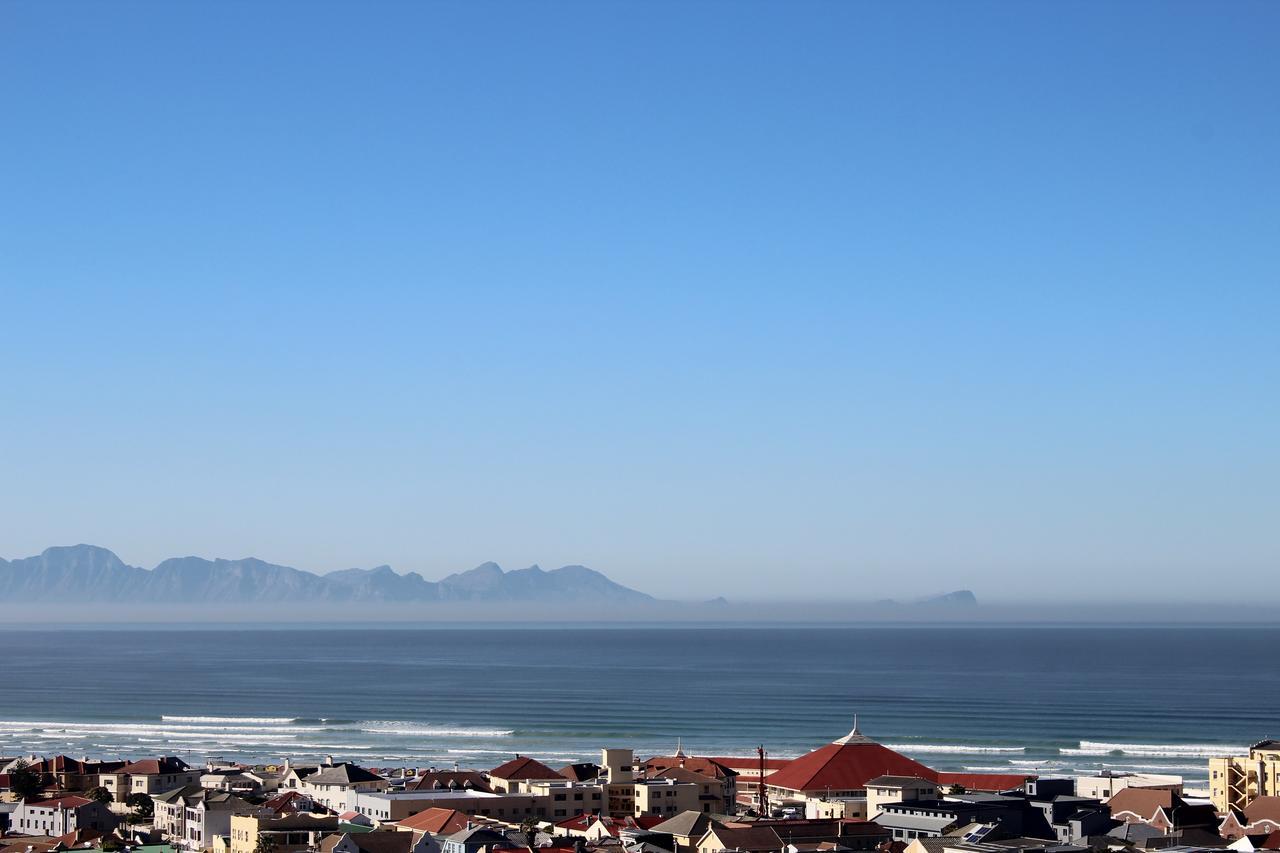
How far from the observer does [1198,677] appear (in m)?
178

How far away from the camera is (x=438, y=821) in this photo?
60812mm

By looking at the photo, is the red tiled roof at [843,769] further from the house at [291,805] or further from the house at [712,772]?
the house at [291,805]

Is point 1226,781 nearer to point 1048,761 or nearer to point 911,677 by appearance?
point 1048,761

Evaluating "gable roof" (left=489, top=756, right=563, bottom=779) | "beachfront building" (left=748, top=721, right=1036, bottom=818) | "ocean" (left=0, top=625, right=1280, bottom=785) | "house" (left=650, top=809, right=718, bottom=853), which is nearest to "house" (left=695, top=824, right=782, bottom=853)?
"house" (left=650, top=809, right=718, bottom=853)

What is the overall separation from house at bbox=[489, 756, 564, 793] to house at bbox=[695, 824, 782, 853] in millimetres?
16735

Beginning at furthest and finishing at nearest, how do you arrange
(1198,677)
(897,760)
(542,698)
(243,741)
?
(1198,677) → (542,698) → (243,741) → (897,760)

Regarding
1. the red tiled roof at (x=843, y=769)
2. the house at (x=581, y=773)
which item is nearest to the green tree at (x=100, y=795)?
the house at (x=581, y=773)

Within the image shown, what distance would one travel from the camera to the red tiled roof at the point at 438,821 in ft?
196

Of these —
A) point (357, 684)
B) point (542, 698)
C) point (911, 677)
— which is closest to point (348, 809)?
point (542, 698)

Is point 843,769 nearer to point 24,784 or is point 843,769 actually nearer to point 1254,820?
point 1254,820

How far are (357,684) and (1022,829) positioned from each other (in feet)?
417

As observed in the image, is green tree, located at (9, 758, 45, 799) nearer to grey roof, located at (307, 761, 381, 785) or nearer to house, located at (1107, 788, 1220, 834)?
grey roof, located at (307, 761, 381, 785)

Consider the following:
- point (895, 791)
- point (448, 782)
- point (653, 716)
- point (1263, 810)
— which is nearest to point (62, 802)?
point (448, 782)

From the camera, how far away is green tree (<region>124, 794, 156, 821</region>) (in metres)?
68.3
